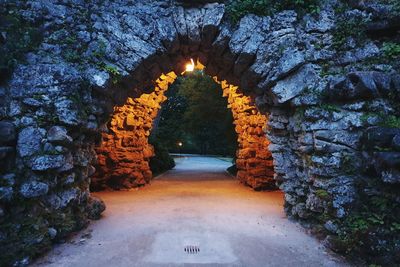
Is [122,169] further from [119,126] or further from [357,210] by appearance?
[357,210]

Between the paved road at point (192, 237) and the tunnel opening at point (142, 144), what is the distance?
143cm

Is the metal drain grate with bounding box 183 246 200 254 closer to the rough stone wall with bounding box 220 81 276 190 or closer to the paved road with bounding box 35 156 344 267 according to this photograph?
the paved road with bounding box 35 156 344 267

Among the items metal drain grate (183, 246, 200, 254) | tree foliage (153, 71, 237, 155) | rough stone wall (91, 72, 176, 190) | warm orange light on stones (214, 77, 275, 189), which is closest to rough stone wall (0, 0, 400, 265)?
metal drain grate (183, 246, 200, 254)

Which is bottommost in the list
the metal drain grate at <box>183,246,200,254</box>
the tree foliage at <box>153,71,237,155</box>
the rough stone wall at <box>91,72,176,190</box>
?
the metal drain grate at <box>183,246,200,254</box>

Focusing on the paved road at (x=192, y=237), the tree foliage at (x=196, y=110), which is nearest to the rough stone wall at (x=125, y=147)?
the paved road at (x=192, y=237)

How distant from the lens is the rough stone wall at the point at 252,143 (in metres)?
8.14

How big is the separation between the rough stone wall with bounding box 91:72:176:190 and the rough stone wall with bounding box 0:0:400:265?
8.23 feet

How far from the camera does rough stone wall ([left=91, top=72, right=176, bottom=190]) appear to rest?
789cm

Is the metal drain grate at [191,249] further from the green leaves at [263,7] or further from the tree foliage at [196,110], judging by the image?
the tree foliage at [196,110]

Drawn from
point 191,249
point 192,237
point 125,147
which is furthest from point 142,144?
point 191,249

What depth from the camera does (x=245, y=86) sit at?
5695mm

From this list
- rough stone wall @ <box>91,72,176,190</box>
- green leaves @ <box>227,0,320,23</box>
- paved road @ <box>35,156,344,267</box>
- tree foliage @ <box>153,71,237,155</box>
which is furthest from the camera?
tree foliage @ <box>153,71,237,155</box>

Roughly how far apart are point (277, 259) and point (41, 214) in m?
3.27

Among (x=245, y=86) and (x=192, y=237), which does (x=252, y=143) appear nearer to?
(x=245, y=86)
